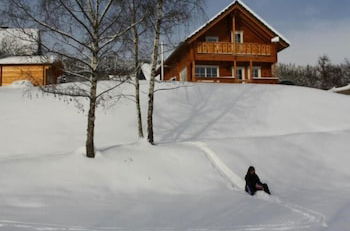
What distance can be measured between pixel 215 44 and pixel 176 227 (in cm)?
2261

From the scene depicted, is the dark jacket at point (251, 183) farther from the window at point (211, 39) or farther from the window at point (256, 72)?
the window at point (256, 72)

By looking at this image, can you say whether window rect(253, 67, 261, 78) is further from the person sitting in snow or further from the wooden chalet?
the person sitting in snow

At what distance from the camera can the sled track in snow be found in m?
7.27

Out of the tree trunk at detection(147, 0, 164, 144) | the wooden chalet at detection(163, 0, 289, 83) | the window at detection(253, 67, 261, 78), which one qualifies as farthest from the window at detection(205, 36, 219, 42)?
the tree trunk at detection(147, 0, 164, 144)

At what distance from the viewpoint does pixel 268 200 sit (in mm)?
10234

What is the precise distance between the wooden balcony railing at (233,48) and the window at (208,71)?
200cm

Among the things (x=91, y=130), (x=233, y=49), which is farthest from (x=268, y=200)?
(x=233, y=49)

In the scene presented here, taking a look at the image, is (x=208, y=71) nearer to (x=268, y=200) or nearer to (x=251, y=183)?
(x=251, y=183)

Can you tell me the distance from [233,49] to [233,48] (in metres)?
0.07

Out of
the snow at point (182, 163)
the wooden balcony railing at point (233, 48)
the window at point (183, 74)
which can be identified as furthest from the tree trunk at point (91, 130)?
the window at point (183, 74)

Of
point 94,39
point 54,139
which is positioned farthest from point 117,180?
point 54,139

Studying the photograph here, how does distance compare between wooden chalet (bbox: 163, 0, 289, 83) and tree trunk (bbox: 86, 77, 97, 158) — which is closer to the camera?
tree trunk (bbox: 86, 77, 97, 158)

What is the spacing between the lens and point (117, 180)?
1056 centimetres

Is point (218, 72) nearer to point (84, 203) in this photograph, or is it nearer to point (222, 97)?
point (222, 97)
